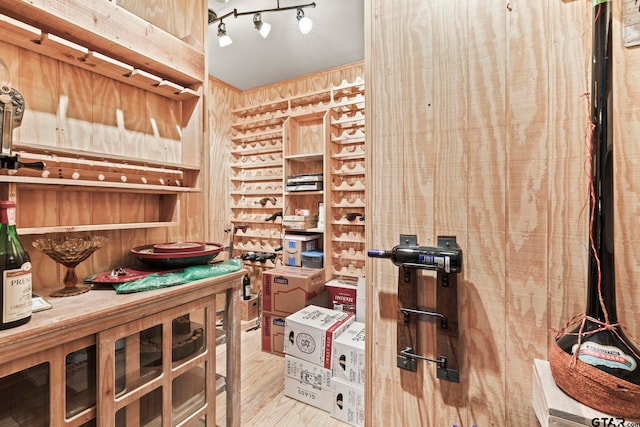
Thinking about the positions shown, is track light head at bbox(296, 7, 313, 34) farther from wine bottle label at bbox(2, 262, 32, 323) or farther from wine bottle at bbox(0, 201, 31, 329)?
wine bottle label at bbox(2, 262, 32, 323)

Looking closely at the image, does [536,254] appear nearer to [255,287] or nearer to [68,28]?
[68,28]

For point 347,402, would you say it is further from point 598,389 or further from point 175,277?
point 598,389

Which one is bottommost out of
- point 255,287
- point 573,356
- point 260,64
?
point 255,287

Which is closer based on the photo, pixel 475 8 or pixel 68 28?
pixel 475 8

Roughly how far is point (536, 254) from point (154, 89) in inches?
73.3

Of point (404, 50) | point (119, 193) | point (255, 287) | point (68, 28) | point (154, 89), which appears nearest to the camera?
point (404, 50)

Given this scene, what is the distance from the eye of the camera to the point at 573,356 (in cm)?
66

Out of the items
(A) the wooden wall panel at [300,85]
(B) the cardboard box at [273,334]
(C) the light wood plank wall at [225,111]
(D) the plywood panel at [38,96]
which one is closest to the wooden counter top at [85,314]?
(D) the plywood panel at [38,96]

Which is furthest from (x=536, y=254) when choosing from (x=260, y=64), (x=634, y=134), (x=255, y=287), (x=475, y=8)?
(x=255, y=287)

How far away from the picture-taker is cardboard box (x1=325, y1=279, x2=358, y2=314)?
2814mm

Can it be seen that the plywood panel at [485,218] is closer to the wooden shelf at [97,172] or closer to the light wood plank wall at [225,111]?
the wooden shelf at [97,172]

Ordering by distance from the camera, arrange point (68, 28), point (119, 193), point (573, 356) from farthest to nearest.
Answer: point (119, 193), point (68, 28), point (573, 356)

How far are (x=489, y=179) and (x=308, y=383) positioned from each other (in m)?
1.96

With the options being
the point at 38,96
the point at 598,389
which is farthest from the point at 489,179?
the point at 38,96
